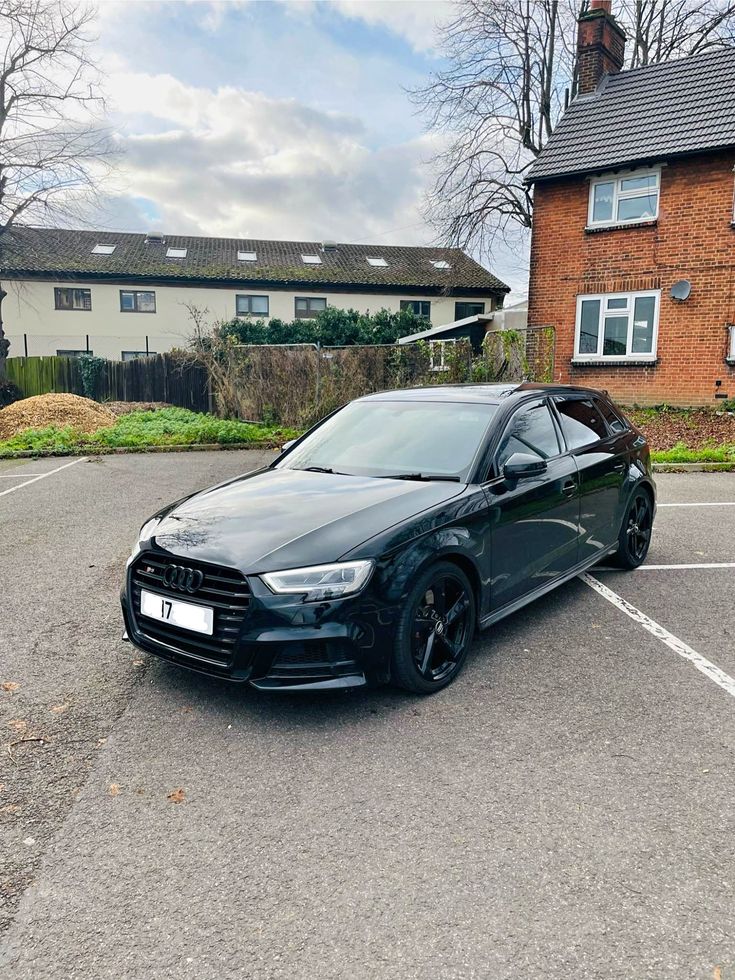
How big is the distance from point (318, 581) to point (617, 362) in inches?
607

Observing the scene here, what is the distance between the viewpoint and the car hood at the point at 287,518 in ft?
10.4

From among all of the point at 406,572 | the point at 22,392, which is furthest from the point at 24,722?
the point at 22,392

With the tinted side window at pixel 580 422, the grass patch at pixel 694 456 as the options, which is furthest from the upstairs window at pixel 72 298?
the tinted side window at pixel 580 422

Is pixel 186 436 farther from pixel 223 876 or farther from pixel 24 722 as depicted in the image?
pixel 223 876

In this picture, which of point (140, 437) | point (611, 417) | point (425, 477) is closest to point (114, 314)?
point (140, 437)

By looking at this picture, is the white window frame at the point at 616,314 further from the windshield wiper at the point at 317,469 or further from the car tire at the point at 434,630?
the car tire at the point at 434,630

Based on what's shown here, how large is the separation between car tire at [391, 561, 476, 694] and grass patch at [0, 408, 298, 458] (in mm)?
10590

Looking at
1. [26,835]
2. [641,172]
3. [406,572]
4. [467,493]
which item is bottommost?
[26,835]

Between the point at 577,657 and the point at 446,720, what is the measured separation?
3.64ft

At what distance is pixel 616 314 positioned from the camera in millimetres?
16828

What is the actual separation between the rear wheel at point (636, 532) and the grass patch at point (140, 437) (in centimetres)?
909

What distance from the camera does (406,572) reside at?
324cm

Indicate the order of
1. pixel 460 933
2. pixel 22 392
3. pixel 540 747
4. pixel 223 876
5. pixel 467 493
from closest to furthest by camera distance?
pixel 460 933
pixel 223 876
pixel 540 747
pixel 467 493
pixel 22 392

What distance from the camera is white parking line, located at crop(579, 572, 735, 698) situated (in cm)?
367
